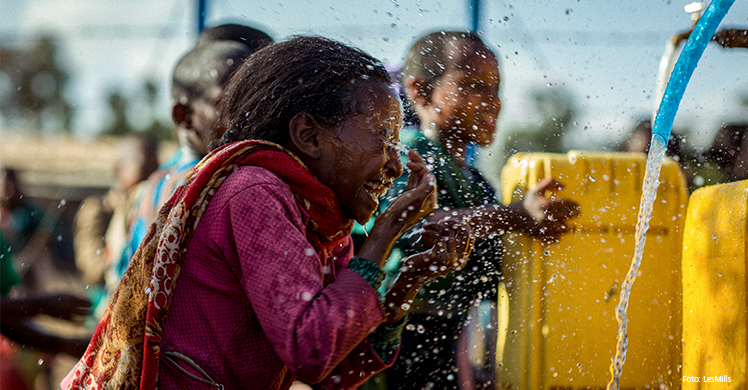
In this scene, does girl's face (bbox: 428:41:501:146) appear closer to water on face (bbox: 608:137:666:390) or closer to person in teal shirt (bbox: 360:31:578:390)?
person in teal shirt (bbox: 360:31:578:390)

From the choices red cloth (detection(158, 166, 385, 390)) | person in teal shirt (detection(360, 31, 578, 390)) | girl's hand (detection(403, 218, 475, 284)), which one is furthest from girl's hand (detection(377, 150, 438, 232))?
person in teal shirt (detection(360, 31, 578, 390))

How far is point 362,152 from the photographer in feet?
5.06

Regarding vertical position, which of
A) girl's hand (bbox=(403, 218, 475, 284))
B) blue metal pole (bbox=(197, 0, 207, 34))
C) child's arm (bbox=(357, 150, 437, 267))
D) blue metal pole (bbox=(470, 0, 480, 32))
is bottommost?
girl's hand (bbox=(403, 218, 475, 284))

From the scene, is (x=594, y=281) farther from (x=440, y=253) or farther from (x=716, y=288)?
(x=440, y=253)

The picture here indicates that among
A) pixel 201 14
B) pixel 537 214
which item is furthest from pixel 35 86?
pixel 537 214

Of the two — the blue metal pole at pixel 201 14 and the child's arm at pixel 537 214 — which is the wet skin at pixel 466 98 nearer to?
the child's arm at pixel 537 214

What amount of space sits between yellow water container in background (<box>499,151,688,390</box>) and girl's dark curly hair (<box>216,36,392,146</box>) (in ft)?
4.49

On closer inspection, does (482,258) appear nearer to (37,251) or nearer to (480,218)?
(480,218)

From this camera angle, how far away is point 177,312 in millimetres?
1369

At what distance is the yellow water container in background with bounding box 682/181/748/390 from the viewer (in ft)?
6.81

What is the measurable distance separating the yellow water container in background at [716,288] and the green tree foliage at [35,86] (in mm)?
24069

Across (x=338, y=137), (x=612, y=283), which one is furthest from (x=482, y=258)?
(x=338, y=137)

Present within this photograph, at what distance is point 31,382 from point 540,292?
2735 millimetres

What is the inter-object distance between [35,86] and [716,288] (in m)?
29.4
